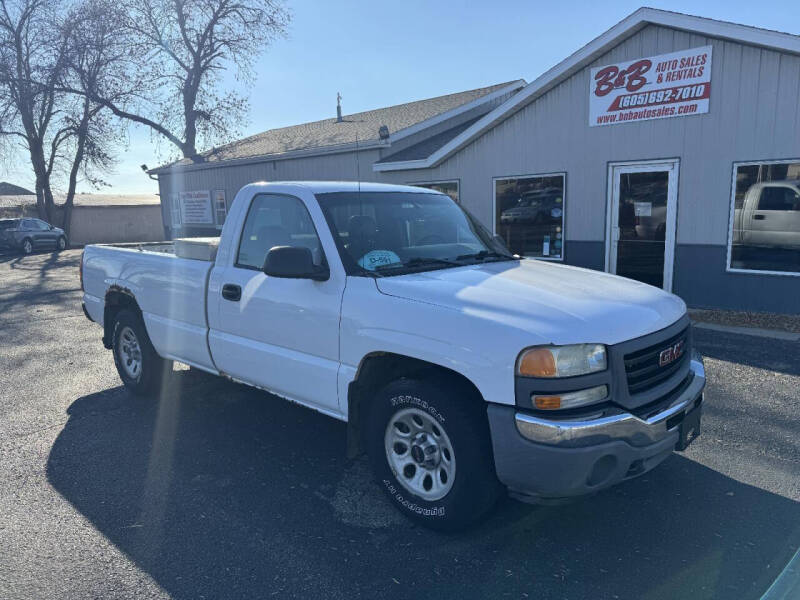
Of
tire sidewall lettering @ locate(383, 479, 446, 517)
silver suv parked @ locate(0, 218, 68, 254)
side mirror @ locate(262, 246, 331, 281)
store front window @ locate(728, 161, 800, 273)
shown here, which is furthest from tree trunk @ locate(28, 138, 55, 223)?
tire sidewall lettering @ locate(383, 479, 446, 517)

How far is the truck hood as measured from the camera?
2936mm

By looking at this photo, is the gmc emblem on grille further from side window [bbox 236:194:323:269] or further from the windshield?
side window [bbox 236:194:323:269]

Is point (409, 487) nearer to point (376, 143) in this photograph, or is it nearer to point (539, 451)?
point (539, 451)

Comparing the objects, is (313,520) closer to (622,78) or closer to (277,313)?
(277,313)

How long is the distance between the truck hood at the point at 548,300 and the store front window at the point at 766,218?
267 inches

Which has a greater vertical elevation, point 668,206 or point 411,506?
point 668,206

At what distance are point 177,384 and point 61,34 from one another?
3040 cm

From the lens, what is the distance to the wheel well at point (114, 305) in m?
5.74

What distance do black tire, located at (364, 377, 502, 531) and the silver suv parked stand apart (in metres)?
28.7

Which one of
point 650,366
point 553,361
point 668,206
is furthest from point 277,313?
point 668,206

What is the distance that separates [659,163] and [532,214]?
2.63 meters

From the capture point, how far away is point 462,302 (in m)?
3.14

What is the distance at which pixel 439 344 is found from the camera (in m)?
3.08

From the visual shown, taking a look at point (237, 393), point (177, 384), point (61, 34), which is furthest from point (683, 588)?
point (61, 34)
